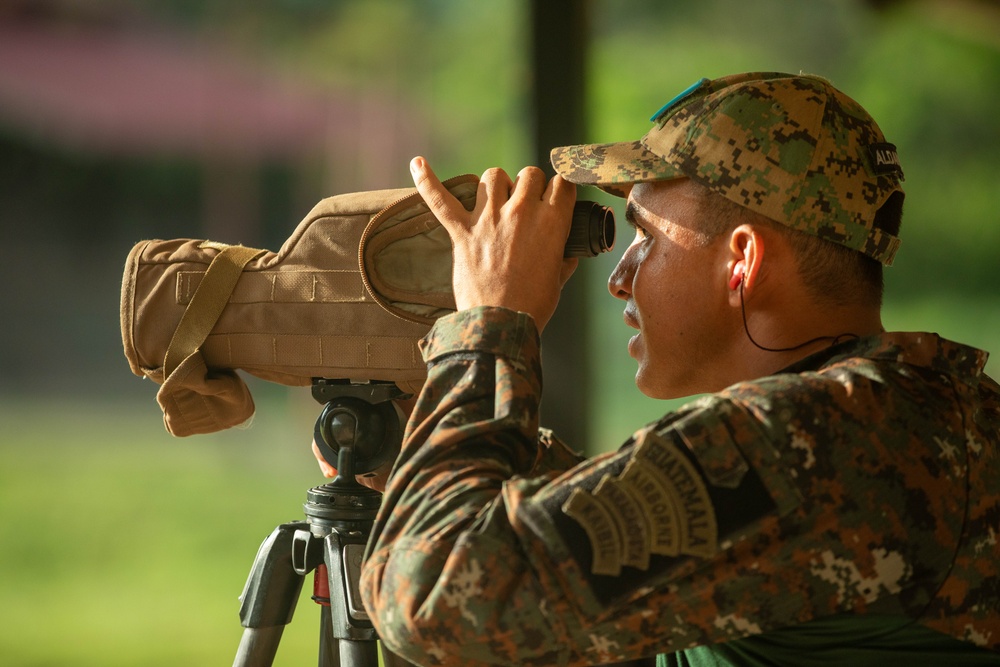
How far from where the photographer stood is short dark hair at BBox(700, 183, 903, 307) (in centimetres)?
Result: 112

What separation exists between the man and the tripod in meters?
0.22

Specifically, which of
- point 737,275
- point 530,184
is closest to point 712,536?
point 737,275

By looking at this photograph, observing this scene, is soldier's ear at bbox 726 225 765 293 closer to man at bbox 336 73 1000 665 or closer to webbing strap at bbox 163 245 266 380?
man at bbox 336 73 1000 665

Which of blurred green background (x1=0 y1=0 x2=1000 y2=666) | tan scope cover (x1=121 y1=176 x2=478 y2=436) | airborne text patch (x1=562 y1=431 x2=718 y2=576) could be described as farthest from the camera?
blurred green background (x1=0 y1=0 x2=1000 y2=666)

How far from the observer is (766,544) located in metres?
0.90

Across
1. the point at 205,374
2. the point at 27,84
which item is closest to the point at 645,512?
the point at 205,374

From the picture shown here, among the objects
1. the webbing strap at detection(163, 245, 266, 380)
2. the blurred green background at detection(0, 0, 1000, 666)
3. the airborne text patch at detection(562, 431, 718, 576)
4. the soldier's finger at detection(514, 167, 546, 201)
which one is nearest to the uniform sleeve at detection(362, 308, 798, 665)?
the airborne text patch at detection(562, 431, 718, 576)

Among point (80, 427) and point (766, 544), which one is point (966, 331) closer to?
point (80, 427)

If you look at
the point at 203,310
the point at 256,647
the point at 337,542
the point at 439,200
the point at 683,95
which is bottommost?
the point at 256,647

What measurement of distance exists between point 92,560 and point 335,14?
240cm

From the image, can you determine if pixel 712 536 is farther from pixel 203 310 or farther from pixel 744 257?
pixel 203 310

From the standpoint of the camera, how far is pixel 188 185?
4.23m

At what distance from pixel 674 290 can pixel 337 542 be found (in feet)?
1.67

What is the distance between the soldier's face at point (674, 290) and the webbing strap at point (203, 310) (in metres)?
0.48
